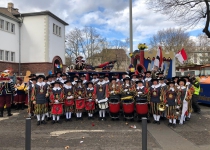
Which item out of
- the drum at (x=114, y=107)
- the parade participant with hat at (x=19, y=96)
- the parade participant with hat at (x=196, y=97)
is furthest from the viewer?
the parade participant with hat at (x=19, y=96)

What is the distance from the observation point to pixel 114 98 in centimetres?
855

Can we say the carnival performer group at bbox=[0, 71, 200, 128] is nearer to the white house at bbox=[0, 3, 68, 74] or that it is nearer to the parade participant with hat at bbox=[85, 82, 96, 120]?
the parade participant with hat at bbox=[85, 82, 96, 120]

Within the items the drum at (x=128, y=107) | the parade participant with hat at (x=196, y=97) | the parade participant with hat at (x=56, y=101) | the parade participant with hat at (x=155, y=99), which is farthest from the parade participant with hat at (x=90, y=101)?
the parade participant with hat at (x=196, y=97)

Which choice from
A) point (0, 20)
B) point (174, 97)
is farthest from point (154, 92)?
point (0, 20)

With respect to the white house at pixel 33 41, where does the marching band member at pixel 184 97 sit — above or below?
below

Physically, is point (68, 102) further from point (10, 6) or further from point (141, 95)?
point (10, 6)

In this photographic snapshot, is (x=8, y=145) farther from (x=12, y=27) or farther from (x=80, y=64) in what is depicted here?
(x=12, y=27)

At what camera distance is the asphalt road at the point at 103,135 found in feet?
18.8

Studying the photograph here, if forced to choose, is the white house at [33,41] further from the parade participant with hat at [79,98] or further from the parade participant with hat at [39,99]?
the parade participant with hat at [39,99]

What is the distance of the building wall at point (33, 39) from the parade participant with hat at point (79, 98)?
19.5 meters

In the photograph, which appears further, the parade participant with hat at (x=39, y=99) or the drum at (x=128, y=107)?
the drum at (x=128, y=107)

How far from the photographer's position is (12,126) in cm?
804

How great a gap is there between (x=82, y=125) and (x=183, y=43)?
4174 centimetres

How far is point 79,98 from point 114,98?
4.59 feet
